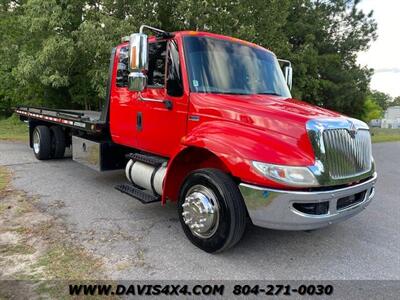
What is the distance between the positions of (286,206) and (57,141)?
6807mm

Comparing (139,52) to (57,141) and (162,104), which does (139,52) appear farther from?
(57,141)

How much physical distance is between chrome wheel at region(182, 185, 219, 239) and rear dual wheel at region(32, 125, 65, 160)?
5.60 meters

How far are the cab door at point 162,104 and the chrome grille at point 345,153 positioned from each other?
171 centimetres

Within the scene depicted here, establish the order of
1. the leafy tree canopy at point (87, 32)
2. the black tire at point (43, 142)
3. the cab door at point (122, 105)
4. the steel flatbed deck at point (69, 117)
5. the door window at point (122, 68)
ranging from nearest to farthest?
the cab door at point (122, 105)
the door window at point (122, 68)
the steel flatbed deck at point (69, 117)
the black tire at point (43, 142)
the leafy tree canopy at point (87, 32)

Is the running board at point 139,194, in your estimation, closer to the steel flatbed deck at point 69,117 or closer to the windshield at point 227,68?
the steel flatbed deck at point 69,117

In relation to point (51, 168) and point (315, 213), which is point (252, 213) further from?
point (51, 168)

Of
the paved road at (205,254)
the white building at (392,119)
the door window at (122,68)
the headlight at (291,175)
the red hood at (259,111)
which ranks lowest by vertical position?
the white building at (392,119)

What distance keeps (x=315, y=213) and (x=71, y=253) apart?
2536 mm

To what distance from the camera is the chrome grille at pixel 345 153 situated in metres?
3.55

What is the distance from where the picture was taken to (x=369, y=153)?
4.15 metres

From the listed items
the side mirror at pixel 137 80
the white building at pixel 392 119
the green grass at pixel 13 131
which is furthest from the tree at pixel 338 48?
the white building at pixel 392 119

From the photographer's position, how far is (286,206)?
341 cm

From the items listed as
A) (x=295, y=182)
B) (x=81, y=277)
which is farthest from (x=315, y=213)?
(x=81, y=277)

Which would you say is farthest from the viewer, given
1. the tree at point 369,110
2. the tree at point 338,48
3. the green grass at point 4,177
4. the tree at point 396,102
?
the tree at point 396,102
